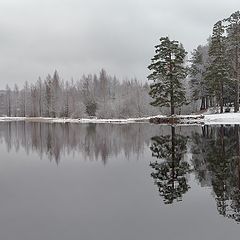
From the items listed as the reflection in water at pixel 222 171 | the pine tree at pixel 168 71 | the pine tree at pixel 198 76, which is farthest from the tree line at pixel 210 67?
the reflection in water at pixel 222 171

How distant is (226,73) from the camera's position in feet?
155

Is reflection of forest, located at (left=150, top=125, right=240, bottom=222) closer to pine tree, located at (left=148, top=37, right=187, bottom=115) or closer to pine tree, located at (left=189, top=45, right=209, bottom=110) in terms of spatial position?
pine tree, located at (left=148, top=37, right=187, bottom=115)

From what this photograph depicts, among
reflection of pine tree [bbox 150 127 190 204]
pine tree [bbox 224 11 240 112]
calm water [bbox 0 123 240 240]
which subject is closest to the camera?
calm water [bbox 0 123 240 240]

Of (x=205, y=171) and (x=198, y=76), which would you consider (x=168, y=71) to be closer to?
(x=198, y=76)

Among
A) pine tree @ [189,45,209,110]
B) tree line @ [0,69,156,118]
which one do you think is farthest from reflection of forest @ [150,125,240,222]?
tree line @ [0,69,156,118]

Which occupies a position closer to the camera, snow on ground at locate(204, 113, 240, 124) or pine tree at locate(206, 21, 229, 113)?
snow on ground at locate(204, 113, 240, 124)

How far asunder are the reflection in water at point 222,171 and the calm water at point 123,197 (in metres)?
0.02

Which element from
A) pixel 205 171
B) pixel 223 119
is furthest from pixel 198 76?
pixel 205 171

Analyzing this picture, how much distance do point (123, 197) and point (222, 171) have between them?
14.7 ft

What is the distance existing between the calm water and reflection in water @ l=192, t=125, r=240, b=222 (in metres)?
0.02

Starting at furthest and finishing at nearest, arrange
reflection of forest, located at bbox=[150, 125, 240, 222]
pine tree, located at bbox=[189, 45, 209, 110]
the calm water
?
1. pine tree, located at bbox=[189, 45, 209, 110]
2. reflection of forest, located at bbox=[150, 125, 240, 222]
3. the calm water

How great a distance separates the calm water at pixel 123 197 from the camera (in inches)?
269

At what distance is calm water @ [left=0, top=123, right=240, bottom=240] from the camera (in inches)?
269

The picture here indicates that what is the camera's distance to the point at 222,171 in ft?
39.4
